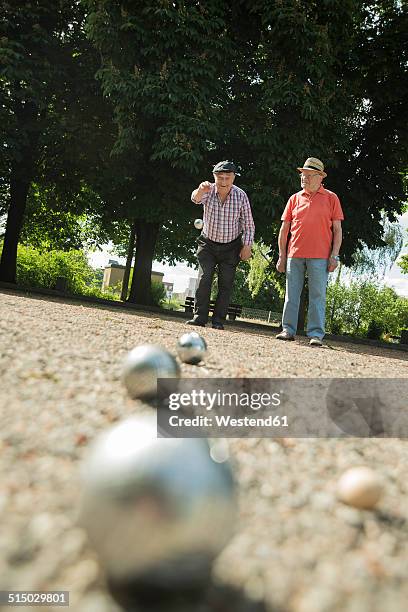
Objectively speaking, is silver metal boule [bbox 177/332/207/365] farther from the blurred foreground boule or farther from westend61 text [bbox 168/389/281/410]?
the blurred foreground boule

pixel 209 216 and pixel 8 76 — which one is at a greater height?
pixel 8 76

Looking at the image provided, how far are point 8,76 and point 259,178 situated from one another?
22.9 feet

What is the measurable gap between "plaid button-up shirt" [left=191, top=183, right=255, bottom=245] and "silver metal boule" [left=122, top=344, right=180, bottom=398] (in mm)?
5193

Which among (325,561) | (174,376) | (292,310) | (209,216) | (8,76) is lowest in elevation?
(325,561)

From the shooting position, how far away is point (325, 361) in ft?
18.5

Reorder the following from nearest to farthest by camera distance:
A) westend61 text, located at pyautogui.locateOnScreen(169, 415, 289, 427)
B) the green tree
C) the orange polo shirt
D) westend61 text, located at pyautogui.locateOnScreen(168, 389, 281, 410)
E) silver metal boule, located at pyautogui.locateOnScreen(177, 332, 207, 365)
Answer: westend61 text, located at pyautogui.locateOnScreen(169, 415, 289, 427) < westend61 text, located at pyautogui.locateOnScreen(168, 389, 281, 410) < silver metal boule, located at pyautogui.locateOnScreen(177, 332, 207, 365) < the orange polo shirt < the green tree

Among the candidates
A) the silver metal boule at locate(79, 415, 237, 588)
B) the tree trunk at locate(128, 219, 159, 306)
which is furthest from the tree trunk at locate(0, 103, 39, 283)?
the silver metal boule at locate(79, 415, 237, 588)

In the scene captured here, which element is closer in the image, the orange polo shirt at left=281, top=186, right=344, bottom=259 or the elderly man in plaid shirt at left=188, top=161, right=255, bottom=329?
the orange polo shirt at left=281, top=186, right=344, bottom=259

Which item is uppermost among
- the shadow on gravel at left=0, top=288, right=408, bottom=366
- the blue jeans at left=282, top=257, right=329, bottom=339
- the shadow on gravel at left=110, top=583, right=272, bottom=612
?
the blue jeans at left=282, top=257, right=329, bottom=339

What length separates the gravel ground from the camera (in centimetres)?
129

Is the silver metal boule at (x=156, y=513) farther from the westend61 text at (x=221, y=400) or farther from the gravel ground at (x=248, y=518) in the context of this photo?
the westend61 text at (x=221, y=400)

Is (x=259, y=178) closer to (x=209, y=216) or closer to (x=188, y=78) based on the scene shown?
(x=188, y=78)

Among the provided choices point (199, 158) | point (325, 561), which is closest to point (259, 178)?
point (199, 158)

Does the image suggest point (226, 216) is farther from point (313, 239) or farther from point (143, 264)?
point (143, 264)
